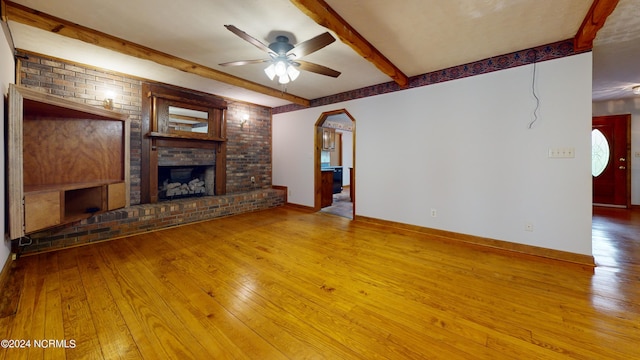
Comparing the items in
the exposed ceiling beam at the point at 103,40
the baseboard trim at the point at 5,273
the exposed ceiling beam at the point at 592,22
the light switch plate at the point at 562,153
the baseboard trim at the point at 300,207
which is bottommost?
the baseboard trim at the point at 5,273

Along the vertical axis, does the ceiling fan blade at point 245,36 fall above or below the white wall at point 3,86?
above

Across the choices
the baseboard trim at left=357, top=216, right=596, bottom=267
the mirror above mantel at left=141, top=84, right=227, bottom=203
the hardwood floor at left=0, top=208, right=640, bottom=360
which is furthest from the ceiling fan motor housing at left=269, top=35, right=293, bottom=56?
the baseboard trim at left=357, top=216, right=596, bottom=267

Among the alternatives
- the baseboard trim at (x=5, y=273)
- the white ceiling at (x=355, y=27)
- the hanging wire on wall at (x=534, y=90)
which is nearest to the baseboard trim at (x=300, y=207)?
the white ceiling at (x=355, y=27)

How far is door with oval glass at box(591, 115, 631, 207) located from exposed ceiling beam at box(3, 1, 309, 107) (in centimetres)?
758

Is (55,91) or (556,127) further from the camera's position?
(55,91)

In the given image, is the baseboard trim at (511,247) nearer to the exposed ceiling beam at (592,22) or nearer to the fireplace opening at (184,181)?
the exposed ceiling beam at (592,22)

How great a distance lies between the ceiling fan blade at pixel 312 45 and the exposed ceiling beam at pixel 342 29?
9 cm

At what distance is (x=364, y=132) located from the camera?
13.8 ft

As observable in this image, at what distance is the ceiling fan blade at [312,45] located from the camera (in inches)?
80.5

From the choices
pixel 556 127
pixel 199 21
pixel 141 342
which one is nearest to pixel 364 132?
pixel 556 127

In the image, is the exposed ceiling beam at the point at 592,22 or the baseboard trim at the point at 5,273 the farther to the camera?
the baseboard trim at the point at 5,273

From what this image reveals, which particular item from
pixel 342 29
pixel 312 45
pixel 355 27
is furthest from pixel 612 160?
pixel 312 45

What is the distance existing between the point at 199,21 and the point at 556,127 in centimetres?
384

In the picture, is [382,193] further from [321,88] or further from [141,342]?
[141,342]
